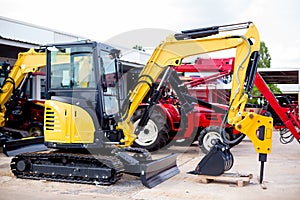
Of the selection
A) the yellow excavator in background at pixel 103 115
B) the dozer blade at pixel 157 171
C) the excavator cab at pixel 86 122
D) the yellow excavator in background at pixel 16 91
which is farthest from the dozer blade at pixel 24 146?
the dozer blade at pixel 157 171

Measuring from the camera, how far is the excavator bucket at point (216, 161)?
23.8ft

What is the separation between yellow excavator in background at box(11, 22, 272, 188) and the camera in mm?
7141

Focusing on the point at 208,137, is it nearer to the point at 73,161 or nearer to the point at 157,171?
the point at 157,171

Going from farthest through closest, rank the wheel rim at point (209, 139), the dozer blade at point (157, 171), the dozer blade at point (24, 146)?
the wheel rim at point (209, 139)
the dozer blade at point (24, 146)
the dozer blade at point (157, 171)

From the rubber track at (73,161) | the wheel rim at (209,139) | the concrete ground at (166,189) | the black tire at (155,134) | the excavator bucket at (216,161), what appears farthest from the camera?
the black tire at (155,134)

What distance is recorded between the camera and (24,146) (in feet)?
28.8

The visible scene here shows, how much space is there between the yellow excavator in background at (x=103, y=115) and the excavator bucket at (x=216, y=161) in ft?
0.06

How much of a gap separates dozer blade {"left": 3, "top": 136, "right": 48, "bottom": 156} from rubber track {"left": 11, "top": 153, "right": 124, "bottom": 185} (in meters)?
0.81

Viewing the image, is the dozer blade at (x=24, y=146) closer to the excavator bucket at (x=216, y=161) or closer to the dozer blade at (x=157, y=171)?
the dozer blade at (x=157, y=171)

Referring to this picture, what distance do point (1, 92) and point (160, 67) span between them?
195 inches

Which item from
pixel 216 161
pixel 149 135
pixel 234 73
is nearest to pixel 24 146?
pixel 149 135

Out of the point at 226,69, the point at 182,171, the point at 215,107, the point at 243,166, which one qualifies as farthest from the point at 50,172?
the point at 226,69

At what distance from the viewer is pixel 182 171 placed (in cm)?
853

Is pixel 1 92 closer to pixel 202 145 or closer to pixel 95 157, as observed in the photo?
pixel 95 157
